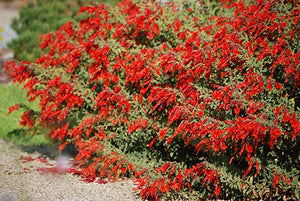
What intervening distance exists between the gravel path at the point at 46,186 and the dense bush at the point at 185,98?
6.9 inches

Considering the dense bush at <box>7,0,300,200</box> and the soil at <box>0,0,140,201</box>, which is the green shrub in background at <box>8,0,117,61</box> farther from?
the dense bush at <box>7,0,300,200</box>

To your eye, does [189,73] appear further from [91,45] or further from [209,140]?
[91,45]

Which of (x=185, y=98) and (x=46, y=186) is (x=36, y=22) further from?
(x=185, y=98)

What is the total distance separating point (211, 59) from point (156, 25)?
0.97m

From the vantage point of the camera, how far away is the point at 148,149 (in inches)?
196

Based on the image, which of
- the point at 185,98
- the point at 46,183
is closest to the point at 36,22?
the point at 46,183

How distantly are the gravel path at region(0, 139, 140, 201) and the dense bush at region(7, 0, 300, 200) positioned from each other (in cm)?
18

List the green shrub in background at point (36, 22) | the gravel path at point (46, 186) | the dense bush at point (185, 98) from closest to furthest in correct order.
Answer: the dense bush at point (185, 98) → the gravel path at point (46, 186) → the green shrub in background at point (36, 22)

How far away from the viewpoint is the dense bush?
4070 mm

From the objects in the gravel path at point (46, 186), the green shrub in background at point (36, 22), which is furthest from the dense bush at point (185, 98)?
the green shrub in background at point (36, 22)

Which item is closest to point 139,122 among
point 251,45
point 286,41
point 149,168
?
point 149,168

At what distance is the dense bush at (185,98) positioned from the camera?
13.4 ft

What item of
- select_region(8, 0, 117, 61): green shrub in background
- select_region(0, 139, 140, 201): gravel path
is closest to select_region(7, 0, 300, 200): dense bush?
select_region(0, 139, 140, 201): gravel path

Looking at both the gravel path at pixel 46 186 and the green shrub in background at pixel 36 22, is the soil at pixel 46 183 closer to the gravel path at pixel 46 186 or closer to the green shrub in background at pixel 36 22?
the gravel path at pixel 46 186
